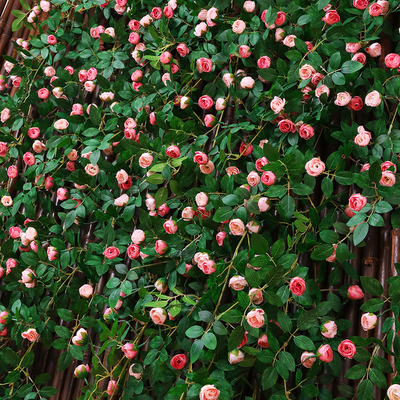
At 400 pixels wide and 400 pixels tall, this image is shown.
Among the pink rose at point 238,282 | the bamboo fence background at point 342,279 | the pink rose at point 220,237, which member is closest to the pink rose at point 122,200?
the bamboo fence background at point 342,279

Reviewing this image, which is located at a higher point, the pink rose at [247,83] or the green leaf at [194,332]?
the pink rose at [247,83]

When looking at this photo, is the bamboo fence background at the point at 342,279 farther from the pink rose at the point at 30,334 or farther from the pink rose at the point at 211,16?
the pink rose at the point at 211,16

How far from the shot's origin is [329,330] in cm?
82

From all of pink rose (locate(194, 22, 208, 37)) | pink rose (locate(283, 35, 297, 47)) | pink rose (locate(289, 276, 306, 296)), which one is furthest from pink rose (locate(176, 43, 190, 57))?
pink rose (locate(289, 276, 306, 296))

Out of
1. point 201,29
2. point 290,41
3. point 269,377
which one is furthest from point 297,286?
point 201,29

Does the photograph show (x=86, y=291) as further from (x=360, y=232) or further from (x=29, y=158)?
(x=360, y=232)

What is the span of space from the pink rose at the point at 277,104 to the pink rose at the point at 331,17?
0.23 m

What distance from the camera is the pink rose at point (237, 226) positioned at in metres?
0.90

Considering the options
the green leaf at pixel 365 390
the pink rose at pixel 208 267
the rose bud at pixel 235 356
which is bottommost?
the green leaf at pixel 365 390

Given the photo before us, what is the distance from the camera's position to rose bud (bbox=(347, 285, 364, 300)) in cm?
86

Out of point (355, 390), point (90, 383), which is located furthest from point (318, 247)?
point (90, 383)

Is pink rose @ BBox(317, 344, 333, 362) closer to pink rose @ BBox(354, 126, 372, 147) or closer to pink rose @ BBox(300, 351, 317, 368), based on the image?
pink rose @ BBox(300, 351, 317, 368)

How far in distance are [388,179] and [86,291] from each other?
771mm

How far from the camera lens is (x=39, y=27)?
1482mm
